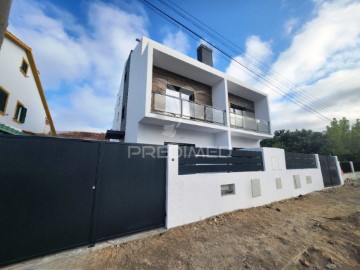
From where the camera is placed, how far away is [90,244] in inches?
129

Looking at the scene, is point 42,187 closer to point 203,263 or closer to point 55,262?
point 55,262


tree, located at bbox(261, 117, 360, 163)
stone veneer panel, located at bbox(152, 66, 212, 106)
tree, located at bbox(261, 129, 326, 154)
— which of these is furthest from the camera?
tree, located at bbox(261, 129, 326, 154)

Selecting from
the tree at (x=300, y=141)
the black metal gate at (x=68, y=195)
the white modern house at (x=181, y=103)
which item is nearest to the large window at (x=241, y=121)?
the white modern house at (x=181, y=103)

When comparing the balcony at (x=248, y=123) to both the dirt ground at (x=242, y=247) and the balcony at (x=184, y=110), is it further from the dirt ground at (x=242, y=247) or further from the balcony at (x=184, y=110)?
the dirt ground at (x=242, y=247)

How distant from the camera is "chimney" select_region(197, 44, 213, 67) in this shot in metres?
11.1

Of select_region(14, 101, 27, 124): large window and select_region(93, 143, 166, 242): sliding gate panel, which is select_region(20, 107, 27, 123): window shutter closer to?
select_region(14, 101, 27, 124): large window

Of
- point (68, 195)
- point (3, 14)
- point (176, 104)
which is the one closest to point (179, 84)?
point (176, 104)

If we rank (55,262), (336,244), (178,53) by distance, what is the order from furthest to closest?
(178,53), (336,244), (55,262)

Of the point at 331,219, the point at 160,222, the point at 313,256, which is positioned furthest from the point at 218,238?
the point at 331,219

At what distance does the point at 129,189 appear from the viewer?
3863 mm

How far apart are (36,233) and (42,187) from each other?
762mm

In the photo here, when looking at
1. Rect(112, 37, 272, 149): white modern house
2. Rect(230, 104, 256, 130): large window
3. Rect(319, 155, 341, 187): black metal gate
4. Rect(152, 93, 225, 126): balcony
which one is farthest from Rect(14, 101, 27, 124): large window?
Rect(319, 155, 341, 187): black metal gate

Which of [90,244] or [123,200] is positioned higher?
[123,200]

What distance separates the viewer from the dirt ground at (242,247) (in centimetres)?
287
